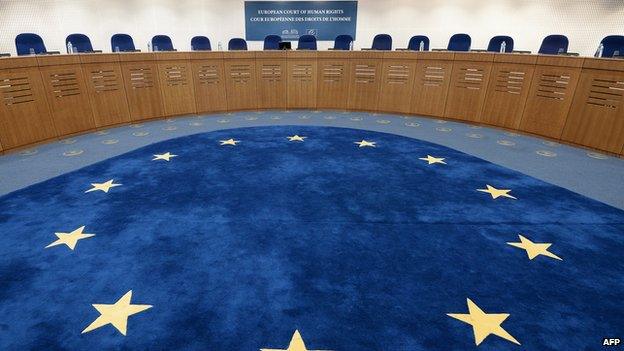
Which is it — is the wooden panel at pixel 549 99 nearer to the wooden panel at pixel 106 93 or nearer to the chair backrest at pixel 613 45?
the chair backrest at pixel 613 45

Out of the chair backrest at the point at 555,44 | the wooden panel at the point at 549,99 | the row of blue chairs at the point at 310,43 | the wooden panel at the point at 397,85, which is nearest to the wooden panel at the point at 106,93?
the row of blue chairs at the point at 310,43

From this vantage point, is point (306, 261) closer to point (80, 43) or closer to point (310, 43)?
point (310, 43)

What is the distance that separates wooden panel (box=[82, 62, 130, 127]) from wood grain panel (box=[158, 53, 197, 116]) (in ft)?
2.11

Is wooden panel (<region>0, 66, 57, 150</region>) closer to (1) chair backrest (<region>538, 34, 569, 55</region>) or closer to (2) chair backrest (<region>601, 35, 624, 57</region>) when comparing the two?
(1) chair backrest (<region>538, 34, 569, 55</region>)

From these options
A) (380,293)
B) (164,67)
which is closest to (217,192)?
(380,293)

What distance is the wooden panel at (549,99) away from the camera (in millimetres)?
4633

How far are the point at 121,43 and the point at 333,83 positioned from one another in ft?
14.1

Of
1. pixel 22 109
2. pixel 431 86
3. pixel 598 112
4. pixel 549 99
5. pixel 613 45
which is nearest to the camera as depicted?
pixel 22 109

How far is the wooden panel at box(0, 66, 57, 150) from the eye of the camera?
4.02 meters

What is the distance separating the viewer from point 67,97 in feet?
15.4

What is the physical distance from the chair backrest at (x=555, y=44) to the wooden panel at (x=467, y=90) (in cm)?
192

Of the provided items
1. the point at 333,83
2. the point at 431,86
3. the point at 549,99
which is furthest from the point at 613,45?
the point at 333,83

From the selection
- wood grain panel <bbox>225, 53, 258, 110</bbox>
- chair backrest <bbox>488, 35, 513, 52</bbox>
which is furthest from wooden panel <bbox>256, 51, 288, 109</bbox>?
chair backrest <bbox>488, 35, 513, 52</bbox>

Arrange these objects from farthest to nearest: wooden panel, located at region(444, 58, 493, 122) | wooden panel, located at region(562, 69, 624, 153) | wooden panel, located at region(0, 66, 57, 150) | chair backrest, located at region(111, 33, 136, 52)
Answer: chair backrest, located at region(111, 33, 136, 52) → wooden panel, located at region(444, 58, 493, 122) → wooden panel, located at region(562, 69, 624, 153) → wooden panel, located at region(0, 66, 57, 150)
